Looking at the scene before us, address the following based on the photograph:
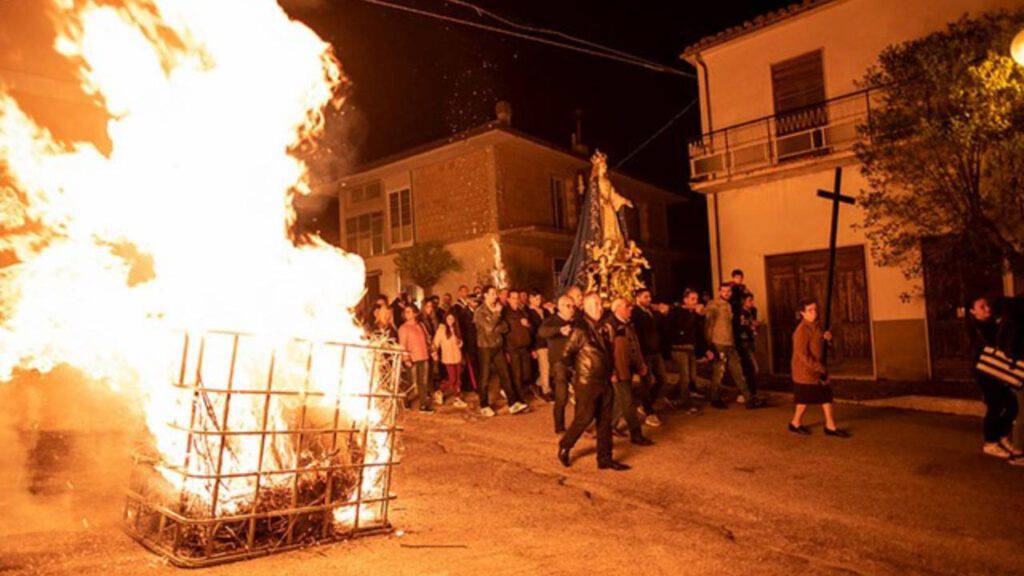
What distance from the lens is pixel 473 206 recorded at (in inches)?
853

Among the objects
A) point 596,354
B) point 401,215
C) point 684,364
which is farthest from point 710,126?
point 401,215

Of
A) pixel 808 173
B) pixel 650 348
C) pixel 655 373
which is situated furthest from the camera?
pixel 808 173

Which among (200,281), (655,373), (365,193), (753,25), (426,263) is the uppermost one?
(753,25)

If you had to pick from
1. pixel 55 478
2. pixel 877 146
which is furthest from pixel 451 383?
pixel 877 146

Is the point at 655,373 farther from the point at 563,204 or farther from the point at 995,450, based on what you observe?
the point at 563,204

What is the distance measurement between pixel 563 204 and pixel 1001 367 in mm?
18269

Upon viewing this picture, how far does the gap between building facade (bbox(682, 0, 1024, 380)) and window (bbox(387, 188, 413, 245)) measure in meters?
11.1

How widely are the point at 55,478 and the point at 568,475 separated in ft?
15.9

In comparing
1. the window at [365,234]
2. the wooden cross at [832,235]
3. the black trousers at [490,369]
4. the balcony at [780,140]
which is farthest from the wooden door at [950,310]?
the window at [365,234]

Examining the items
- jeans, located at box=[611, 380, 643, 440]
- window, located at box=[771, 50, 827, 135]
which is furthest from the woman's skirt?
window, located at box=[771, 50, 827, 135]

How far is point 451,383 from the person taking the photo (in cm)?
1168

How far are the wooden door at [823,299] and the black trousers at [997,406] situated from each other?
23.6 feet

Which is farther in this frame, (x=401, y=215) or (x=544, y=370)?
(x=401, y=215)

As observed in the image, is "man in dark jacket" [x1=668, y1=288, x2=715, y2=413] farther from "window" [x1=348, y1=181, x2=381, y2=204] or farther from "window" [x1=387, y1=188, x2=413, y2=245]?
"window" [x1=348, y1=181, x2=381, y2=204]
